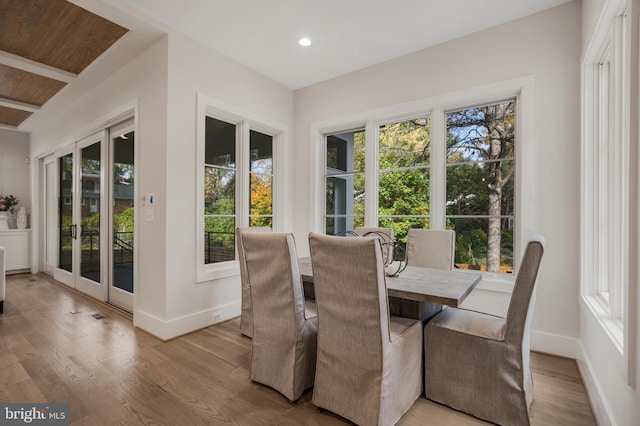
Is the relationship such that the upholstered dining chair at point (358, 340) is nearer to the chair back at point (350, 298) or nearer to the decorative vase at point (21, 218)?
the chair back at point (350, 298)

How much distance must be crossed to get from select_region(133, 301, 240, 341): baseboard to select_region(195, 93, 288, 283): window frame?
1.20ft

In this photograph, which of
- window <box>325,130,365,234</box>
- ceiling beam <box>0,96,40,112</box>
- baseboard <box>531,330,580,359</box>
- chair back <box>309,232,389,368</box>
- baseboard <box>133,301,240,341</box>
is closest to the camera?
chair back <box>309,232,389,368</box>

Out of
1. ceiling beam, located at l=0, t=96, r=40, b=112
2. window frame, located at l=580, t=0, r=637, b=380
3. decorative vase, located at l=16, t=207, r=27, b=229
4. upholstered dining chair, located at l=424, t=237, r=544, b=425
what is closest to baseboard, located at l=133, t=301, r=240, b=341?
upholstered dining chair, located at l=424, t=237, r=544, b=425

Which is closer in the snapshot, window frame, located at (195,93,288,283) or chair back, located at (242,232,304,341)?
chair back, located at (242,232,304,341)

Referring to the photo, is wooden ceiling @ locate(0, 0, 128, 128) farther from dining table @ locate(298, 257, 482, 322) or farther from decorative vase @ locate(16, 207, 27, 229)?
dining table @ locate(298, 257, 482, 322)

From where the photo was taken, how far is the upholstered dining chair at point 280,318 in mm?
1858

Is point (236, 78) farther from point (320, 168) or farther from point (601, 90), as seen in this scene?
point (601, 90)

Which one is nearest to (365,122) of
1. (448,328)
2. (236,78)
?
(236,78)

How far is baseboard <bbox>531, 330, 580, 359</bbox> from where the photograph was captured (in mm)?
2531

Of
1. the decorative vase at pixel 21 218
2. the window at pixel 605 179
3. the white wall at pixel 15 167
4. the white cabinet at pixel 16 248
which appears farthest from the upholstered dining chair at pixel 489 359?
the white wall at pixel 15 167

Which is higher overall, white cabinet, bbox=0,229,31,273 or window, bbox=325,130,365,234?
window, bbox=325,130,365,234

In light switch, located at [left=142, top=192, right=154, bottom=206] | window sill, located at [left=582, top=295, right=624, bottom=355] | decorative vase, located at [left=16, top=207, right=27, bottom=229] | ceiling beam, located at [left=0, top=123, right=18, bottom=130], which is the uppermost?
ceiling beam, located at [left=0, top=123, right=18, bottom=130]

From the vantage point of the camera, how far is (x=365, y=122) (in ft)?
12.5

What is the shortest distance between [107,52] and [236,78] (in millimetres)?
1348
